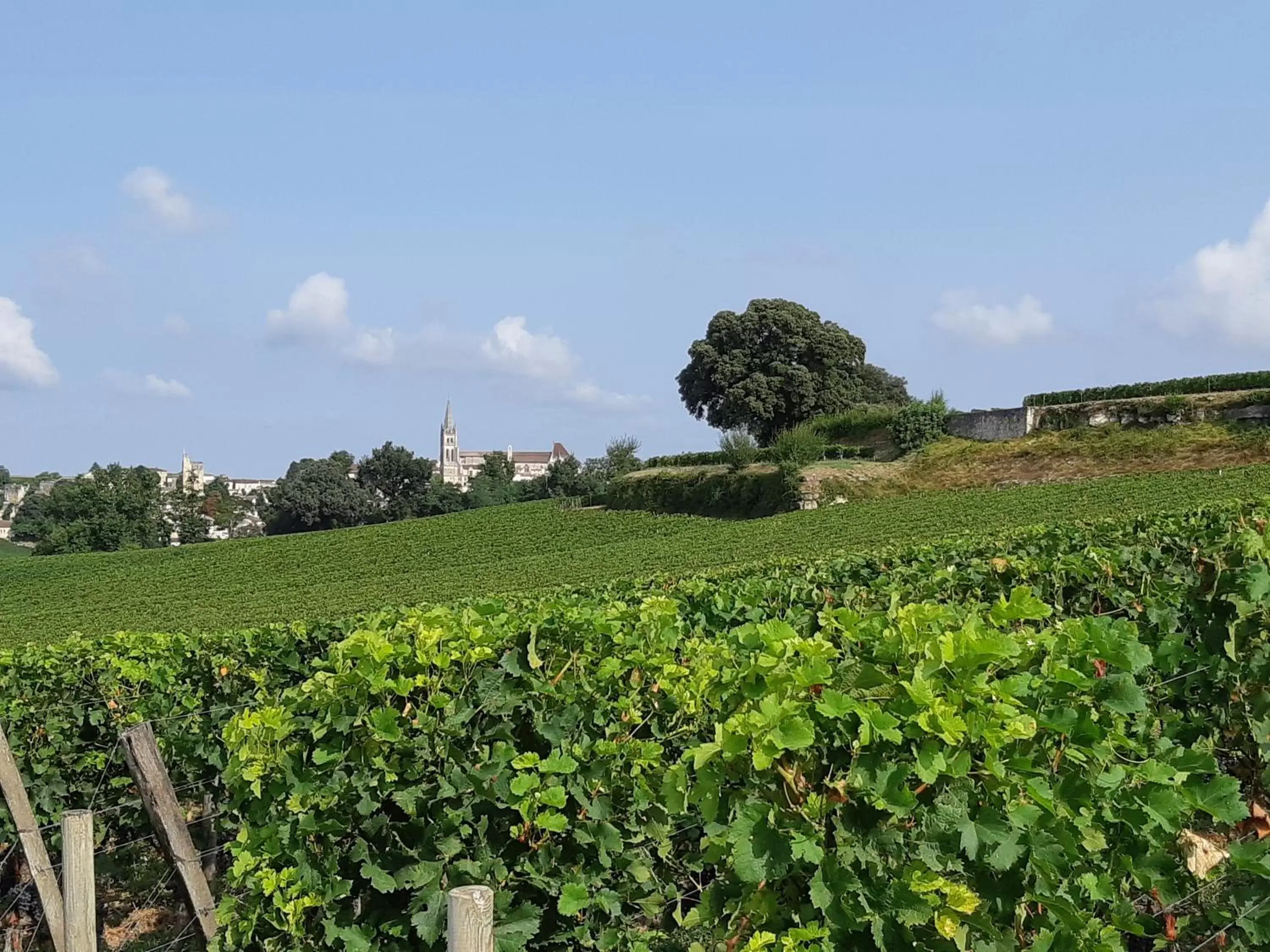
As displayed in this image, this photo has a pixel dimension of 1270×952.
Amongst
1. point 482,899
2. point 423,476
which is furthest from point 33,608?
point 423,476

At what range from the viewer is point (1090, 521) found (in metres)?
20.4

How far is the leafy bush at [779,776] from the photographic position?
2240 mm

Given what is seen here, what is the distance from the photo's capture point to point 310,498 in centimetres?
9669

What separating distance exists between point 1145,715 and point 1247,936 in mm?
906

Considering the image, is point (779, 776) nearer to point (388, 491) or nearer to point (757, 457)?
point (757, 457)

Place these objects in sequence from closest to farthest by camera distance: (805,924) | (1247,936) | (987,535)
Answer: (805,924), (1247,936), (987,535)

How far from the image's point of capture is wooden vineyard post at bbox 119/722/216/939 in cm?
434

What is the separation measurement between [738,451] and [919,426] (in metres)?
9.27

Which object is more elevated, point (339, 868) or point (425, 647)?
point (425, 647)

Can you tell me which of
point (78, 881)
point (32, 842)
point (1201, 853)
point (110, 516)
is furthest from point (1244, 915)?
point (110, 516)

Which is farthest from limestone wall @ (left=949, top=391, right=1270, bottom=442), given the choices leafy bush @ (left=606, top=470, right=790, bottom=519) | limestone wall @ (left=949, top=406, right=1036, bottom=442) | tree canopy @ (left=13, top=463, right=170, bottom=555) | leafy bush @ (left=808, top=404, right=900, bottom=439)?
tree canopy @ (left=13, top=463, right=170, bottom=555)

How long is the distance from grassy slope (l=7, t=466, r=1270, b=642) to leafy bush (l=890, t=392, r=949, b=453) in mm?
8276

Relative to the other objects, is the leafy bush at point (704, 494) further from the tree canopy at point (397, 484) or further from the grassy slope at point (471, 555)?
the tree canopy at point (397, 484)

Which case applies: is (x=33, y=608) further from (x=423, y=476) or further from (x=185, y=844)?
(x=423, y=476)
